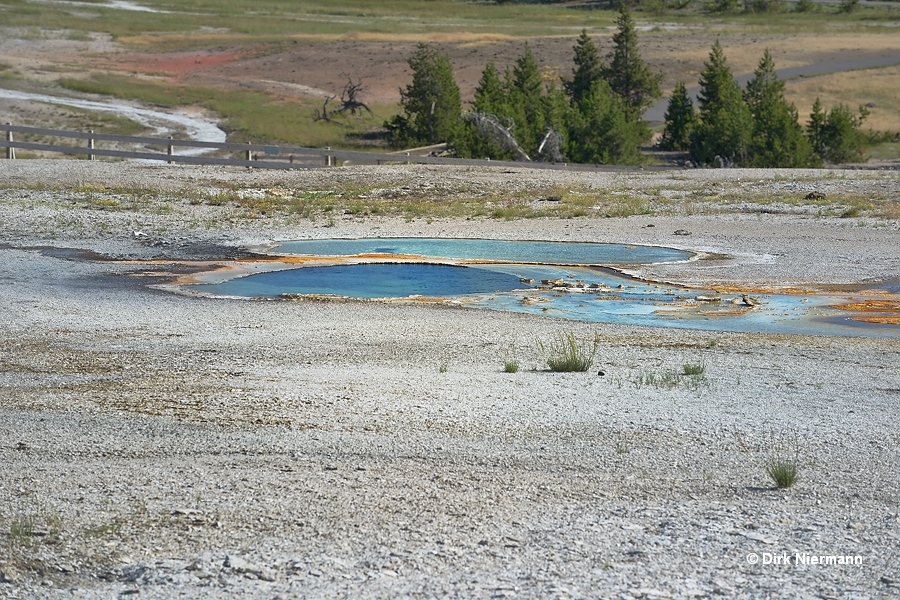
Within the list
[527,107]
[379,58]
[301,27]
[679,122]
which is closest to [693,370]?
[527,107]

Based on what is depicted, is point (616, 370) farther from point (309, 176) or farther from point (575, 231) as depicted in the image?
point (309, 176)

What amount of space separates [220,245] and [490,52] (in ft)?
161

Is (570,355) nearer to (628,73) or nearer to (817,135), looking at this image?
(817,135)

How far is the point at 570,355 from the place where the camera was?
39.4ft

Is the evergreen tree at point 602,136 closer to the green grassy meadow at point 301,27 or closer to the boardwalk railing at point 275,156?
the boardwalk railing at point 275,156

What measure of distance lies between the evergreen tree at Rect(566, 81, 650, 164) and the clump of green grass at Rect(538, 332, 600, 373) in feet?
93.4

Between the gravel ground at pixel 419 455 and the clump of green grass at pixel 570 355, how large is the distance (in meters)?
0.16

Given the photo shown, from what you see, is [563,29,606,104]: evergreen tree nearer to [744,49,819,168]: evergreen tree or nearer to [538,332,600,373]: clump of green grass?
[744,49,819,168]: evergreen tree

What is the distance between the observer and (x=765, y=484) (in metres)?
8.06

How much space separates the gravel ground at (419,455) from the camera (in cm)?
659

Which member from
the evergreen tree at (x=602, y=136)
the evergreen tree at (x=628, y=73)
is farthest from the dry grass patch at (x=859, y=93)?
the evergreen tree at (x=602, y=136)

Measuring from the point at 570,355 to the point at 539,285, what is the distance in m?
6.20

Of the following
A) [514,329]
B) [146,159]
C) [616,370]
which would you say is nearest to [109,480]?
[616,370]

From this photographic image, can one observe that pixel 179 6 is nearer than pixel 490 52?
No
